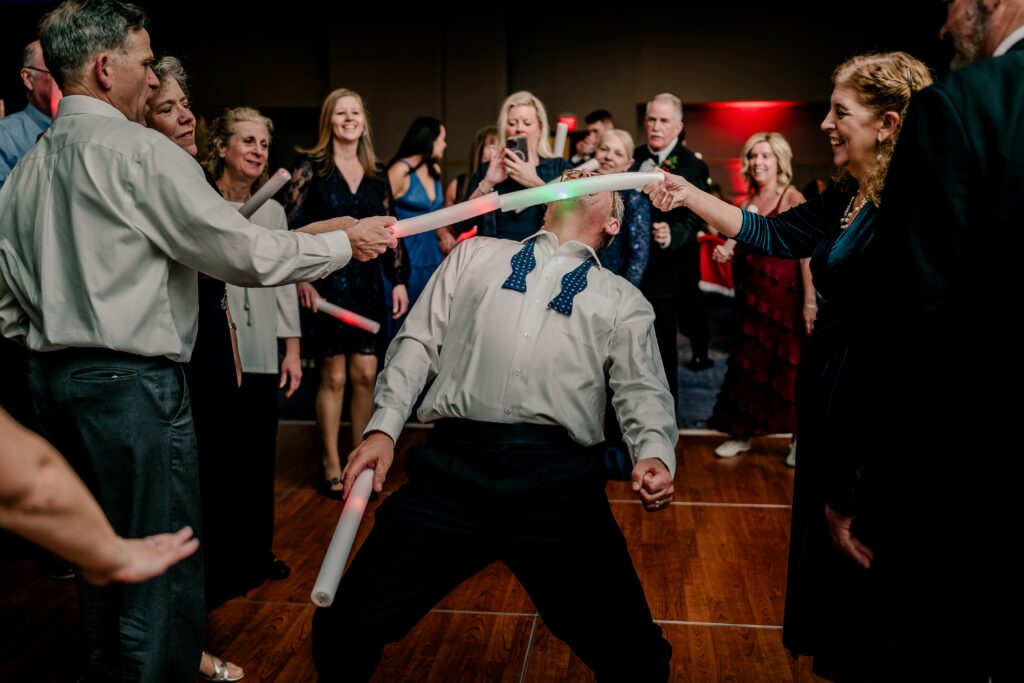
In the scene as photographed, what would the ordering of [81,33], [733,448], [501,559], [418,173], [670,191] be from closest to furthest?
[81,33] < [501,559] < [670,191] < [733,448] < [418,173]

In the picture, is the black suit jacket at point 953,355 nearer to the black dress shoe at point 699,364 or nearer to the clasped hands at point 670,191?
the clasped hands at point 670,191

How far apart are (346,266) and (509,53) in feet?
15.8

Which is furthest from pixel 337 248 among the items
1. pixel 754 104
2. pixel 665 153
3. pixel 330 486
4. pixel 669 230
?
pixel 754 104

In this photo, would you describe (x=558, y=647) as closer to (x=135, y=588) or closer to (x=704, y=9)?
(x=135, y=588)

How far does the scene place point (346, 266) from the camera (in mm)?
3600

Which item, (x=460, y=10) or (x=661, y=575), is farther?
(x=460, y=10)

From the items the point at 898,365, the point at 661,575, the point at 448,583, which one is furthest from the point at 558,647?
the point at 898,365

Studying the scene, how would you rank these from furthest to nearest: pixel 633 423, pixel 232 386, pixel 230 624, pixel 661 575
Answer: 1. pixel 661 575
2. pixel 230 624
3. pixel 232 386
4. pixel 633 423

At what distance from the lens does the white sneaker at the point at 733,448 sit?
4.24m

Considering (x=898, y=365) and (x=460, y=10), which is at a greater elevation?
(x=460, y=10)

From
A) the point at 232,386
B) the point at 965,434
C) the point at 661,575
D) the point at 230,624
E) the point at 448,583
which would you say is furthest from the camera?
the point at 661,575

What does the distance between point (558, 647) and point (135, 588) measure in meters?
1.16

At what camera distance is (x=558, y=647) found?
244cm

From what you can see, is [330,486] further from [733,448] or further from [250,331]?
[733,448]
